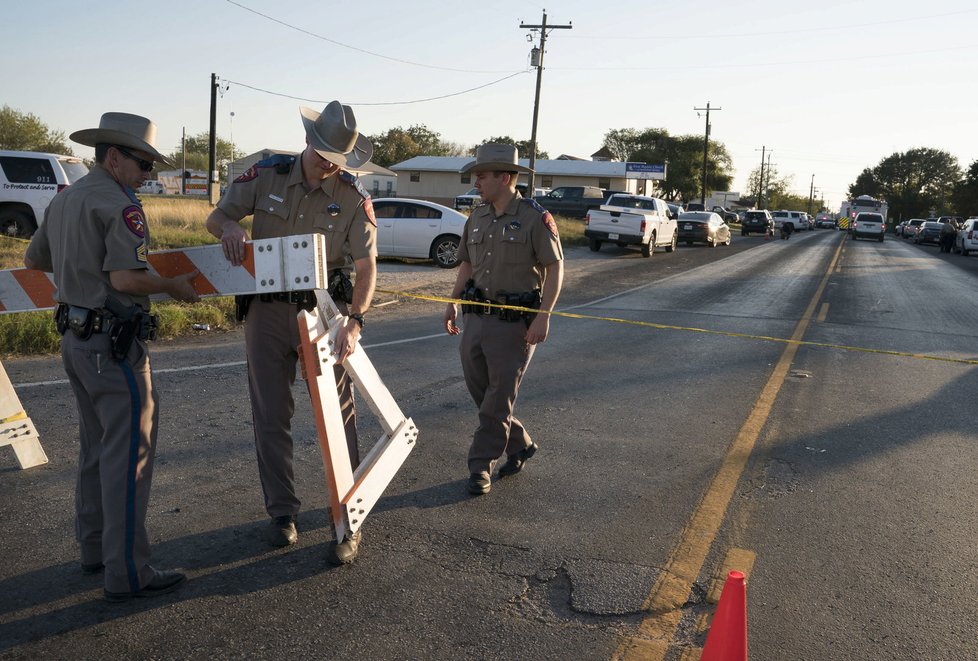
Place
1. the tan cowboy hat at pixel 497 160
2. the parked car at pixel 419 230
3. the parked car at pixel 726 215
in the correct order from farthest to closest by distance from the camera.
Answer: the parked car at pixel 726 215 → the parked car at pixel 419 230 → the tan cowboy hat at pixel 497 160

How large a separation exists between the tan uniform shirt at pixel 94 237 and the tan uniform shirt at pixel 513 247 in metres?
2.01

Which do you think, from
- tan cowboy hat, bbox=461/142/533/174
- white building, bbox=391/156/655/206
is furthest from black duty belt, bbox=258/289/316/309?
white building, bbox=391/156/655/206

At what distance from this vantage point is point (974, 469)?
5.54 meters

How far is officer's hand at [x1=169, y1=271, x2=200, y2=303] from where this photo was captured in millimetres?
3539

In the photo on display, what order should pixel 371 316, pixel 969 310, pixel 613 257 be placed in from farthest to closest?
1. pixel 613 257
2. pixel 969 310
3. pixel 371 316

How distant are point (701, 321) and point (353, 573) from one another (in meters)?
9.52

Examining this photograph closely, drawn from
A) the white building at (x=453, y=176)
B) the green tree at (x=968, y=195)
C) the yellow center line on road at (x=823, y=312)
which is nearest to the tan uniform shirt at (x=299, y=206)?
the yellow center line on road at (x=823, y=312)

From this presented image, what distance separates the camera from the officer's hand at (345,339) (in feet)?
12.4

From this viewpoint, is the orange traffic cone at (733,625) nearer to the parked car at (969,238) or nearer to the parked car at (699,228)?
the parked car at (699,228)

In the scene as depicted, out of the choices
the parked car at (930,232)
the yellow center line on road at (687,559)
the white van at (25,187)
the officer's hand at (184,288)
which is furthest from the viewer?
the parked car at (930,232)

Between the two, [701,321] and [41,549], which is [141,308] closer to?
[41,549]

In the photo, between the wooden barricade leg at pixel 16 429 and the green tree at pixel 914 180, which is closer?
the wooden barricade leg at pixel 16 429

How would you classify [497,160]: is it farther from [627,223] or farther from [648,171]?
[648,171]

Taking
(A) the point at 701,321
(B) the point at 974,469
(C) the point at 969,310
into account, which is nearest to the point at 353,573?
(B) the point at 974,469
